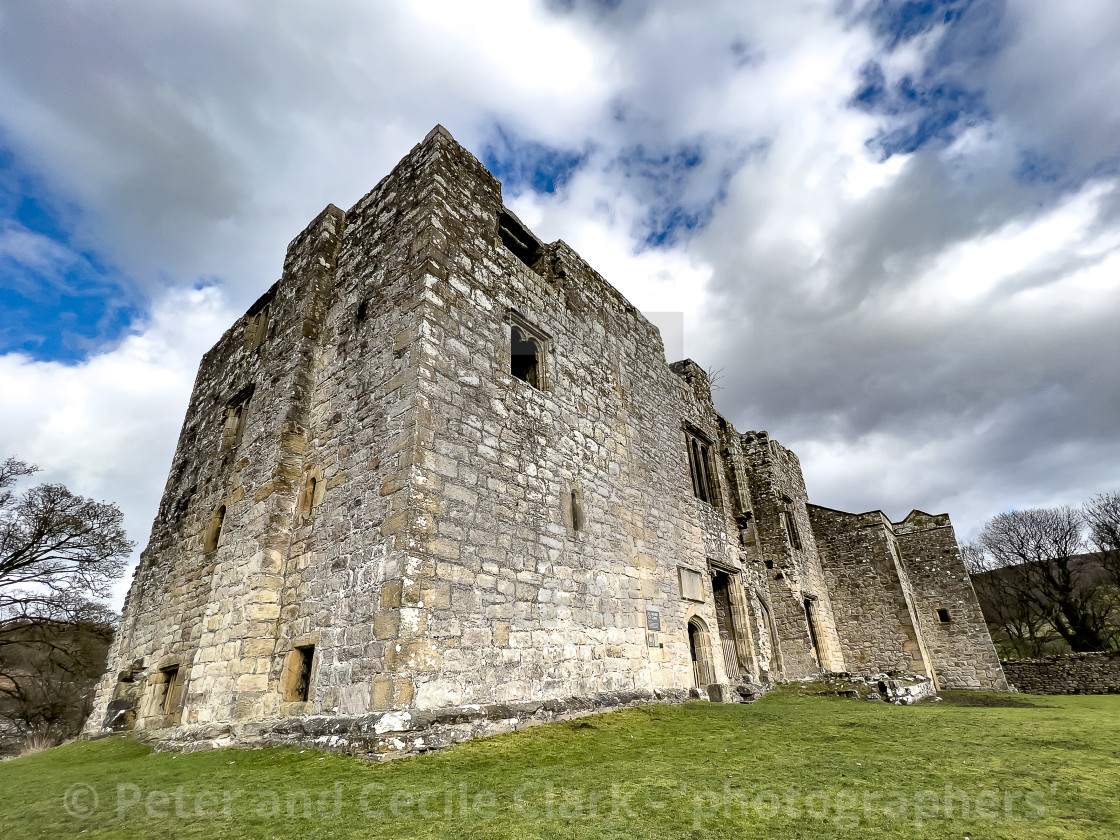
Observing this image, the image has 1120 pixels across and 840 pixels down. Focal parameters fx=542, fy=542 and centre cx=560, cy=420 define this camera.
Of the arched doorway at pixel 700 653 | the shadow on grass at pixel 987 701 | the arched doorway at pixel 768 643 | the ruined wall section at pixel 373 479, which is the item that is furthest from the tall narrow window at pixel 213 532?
the shadow on grass at pixel 987 701

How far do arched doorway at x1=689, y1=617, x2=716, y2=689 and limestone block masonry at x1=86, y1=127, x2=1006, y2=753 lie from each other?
0.03 metres

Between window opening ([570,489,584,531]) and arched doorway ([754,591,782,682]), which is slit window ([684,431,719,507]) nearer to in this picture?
arched doorway ([754,591,782,682])

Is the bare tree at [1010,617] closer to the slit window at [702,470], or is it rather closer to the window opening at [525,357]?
the slit window at [702,470]

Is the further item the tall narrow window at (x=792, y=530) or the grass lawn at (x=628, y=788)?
the tall narrow window at (x=792, y=530)

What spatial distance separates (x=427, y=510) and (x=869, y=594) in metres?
18.9

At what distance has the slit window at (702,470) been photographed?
15039 mm

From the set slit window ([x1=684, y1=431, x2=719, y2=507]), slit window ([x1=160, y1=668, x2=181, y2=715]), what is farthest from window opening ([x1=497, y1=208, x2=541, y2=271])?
slit window ([x1=160, y1=668, x2=181, y2=715])

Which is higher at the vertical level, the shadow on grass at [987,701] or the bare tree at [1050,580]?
the bare tree at [1050,580]

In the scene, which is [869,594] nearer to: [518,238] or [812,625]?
[812,625]

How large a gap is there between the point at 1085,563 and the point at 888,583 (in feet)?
67.1

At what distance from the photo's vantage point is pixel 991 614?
3375cm

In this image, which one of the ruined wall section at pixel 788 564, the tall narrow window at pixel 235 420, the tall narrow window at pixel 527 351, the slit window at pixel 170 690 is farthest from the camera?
the ruined wall section at pixel 788 564

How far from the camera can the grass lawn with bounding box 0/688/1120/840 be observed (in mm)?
3373

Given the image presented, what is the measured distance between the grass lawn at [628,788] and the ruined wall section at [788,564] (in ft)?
31.9
